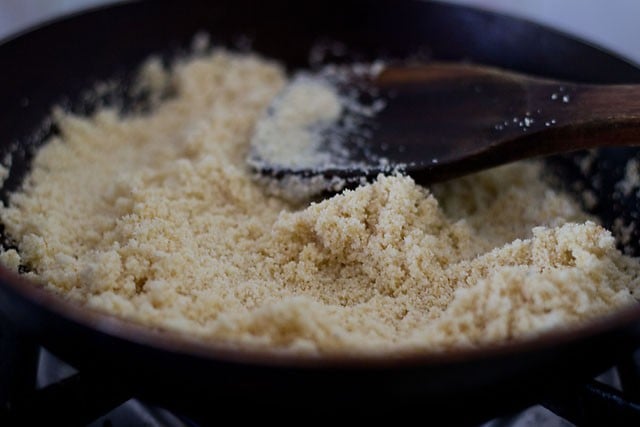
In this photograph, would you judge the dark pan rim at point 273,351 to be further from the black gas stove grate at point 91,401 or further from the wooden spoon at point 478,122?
the wooden spoon at point 478,122

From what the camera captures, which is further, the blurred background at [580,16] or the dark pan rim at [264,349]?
the blurred background at [580,16]

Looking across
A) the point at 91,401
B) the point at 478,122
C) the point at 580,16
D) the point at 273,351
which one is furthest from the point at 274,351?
the point at 580,16

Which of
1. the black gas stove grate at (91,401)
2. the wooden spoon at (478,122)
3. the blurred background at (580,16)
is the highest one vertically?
the blurred background at (580,16)

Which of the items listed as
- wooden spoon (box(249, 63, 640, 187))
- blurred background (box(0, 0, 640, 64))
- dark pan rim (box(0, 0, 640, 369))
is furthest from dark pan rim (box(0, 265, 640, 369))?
blurred background (box(0, 0, 640, 64))

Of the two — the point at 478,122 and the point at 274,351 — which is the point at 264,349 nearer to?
the point at 274,351

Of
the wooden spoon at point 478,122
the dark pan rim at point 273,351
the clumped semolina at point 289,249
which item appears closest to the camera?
the dark pan rim at point 273,351

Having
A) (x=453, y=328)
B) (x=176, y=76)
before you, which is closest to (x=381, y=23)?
(x=176, y=76)

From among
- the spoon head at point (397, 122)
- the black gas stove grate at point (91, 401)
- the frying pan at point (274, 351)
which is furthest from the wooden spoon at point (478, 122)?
the black gas stove grate at point (91, 401)
